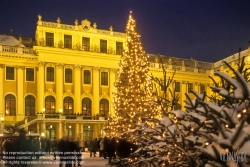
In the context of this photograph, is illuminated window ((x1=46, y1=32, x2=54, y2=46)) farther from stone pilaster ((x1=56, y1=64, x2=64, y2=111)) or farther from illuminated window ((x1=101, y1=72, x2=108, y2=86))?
illuminated window ((x1=101, y1=72, x2=108, y2=86))

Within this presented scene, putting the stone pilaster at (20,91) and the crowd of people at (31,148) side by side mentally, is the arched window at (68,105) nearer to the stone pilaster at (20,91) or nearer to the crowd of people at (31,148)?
the stone pilaster at (20,91)

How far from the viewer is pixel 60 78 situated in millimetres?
40094

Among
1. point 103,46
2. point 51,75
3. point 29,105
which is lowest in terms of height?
point 29,105

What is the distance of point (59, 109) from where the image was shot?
39.3 metres

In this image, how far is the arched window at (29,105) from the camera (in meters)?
39.0

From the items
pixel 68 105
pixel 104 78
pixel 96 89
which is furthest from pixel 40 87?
pixel 104 78

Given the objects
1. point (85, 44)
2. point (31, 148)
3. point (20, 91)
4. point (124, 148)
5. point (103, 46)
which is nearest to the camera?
point (31, 148)

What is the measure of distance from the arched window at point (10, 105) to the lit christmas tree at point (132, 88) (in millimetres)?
21652

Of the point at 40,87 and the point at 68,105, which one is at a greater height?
the point at 40,87

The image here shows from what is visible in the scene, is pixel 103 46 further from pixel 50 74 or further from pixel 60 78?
pixel 50 74

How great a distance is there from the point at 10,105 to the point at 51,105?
14.6 feet

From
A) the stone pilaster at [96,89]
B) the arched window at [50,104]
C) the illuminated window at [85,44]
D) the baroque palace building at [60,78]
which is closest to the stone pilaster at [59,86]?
the baroque palace building at [60,78]

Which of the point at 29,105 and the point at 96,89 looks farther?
the point at 96,89

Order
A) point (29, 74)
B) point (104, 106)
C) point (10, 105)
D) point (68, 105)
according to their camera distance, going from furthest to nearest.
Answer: point (104, 106) → point (68, 105) → point (29, 74) → point (10, 105)
